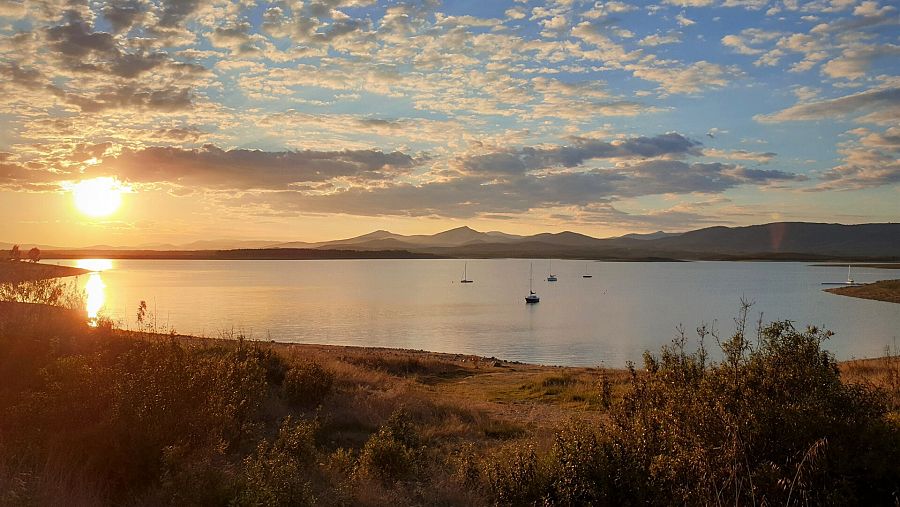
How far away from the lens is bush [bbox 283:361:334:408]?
1552 cm

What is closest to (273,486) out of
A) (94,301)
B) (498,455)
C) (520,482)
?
(520,482)

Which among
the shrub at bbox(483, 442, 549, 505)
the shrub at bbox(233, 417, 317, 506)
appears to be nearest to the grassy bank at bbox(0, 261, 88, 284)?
the shrub at bbox(233, 417, 317, 506)

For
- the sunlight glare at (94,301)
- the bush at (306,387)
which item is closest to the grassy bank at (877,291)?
the bush at (306,387)

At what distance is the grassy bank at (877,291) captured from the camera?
9794 cm

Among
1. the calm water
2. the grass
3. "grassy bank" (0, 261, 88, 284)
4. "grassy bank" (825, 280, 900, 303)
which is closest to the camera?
the grass

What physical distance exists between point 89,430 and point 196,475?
210cm

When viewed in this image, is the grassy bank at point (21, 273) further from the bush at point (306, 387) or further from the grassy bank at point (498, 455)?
the grassy bank at point (498, 455)

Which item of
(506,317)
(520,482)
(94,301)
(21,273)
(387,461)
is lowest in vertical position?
(506,317)

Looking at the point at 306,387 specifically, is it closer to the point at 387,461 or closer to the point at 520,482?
the point at 387,461

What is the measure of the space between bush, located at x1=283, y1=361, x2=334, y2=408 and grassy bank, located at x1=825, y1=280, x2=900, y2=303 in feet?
345

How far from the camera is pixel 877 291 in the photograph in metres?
105

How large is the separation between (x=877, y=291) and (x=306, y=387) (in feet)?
382

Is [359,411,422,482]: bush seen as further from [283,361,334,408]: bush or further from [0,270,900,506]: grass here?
[283,361,334,408]: bush

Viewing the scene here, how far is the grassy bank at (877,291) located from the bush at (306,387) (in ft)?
345
